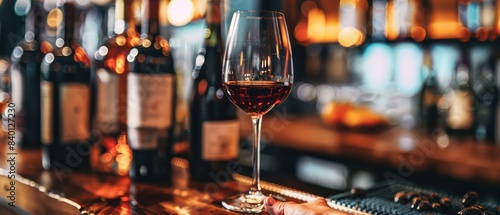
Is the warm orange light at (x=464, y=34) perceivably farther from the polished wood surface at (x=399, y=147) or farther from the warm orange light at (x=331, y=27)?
the warm orange light at (x=331, y=27)

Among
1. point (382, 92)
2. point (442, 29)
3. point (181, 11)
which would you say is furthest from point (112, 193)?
point (181, 11)

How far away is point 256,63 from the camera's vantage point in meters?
0.81

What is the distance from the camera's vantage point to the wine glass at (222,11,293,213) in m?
0.81

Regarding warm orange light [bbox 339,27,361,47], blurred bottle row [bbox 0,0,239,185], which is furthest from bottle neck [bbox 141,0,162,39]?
warm orange light [bbox 339,27,361,47]

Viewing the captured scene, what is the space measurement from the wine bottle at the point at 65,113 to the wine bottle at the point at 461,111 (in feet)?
5.36

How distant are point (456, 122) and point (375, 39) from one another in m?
0.61

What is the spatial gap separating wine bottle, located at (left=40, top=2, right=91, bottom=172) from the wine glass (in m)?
0.51

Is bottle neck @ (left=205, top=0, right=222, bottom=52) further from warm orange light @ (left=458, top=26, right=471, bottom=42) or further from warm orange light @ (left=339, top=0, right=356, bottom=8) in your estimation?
warm orange light @ (left=339, top=0, right=356, bottom=8)

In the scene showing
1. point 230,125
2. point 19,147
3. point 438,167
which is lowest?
point 438,167

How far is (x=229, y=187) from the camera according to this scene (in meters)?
0.99

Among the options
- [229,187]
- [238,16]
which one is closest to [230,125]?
[229,187]

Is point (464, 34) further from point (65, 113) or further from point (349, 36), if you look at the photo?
point (65, 113)

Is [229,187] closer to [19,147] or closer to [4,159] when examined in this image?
[4,159]

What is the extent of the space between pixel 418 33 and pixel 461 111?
1.54 ft
